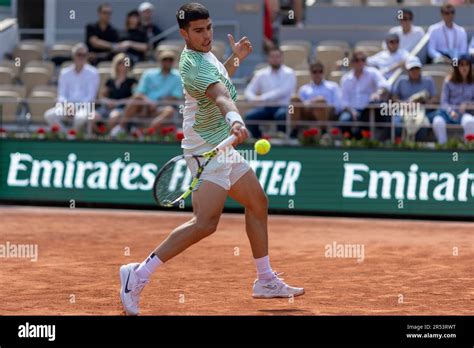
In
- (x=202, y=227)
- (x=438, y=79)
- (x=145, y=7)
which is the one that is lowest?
(x=202, y=227)

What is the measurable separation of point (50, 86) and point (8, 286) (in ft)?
34.3

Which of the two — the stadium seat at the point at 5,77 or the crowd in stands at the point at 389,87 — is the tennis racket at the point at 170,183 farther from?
the stadium seat at the point at 5,77

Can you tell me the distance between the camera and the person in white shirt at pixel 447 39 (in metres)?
16.9

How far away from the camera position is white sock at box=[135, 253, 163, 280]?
7.86m

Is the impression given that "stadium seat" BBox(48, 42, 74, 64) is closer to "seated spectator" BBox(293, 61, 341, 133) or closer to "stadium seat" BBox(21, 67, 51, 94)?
"stadium seat" BBox(21, 67, 51, 94)

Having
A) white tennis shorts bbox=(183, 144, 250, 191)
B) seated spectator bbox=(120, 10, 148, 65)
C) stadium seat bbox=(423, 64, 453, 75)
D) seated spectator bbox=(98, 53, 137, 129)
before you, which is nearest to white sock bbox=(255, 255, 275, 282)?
white tennis shorts bbox=(183, 144, 250, 191)

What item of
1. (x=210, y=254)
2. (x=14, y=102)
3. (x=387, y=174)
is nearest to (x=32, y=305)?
(x=210, y=254)

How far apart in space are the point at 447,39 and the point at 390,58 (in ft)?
3.02

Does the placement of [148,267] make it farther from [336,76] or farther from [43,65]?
[43,65]

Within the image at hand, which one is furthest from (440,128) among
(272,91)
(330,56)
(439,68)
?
(330,56)

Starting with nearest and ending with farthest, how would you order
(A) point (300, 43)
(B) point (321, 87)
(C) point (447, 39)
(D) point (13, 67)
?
(B) point (321, 87), (C) point (447, 39), (A) point (300, 43), (D) point (13, 67)

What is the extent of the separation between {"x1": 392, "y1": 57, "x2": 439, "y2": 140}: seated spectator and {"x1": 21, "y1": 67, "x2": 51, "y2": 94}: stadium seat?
262 inches

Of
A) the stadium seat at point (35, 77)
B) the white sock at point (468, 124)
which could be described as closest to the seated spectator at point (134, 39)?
the stadium seat at point (35, 77)

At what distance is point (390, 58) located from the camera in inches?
670
